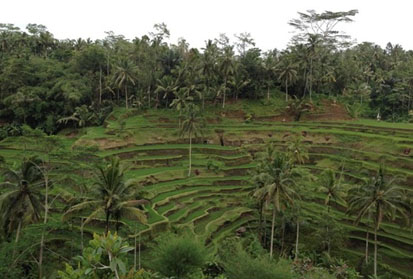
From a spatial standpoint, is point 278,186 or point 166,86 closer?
point 278,186

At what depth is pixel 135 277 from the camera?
1038cm

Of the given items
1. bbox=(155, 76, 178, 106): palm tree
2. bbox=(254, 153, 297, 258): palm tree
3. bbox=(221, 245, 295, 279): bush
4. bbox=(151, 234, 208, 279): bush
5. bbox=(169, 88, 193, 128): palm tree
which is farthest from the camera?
bbox=(155, 76, 178, 106): palm tree

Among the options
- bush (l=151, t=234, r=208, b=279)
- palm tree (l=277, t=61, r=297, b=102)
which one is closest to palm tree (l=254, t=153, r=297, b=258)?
bush (l=151, t=234, r=208, b=279)

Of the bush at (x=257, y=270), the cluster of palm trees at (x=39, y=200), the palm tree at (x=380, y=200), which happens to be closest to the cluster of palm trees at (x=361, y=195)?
the palm tree at (x=380, y=200)

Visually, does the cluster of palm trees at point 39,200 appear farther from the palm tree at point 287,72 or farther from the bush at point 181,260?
the palm tree at point 287,72

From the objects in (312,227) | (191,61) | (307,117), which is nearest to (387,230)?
(312,227)

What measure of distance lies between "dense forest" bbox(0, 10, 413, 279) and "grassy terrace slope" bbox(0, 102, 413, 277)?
0.67 feet

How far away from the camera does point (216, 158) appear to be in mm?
43281

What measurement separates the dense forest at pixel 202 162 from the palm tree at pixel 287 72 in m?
0.23

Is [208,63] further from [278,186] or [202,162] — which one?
[278,186]

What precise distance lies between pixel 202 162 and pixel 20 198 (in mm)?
23924

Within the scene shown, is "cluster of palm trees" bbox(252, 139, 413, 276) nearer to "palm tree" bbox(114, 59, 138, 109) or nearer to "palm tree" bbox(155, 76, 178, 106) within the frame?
"palm tree" bbox(155, 76, 178, 106)

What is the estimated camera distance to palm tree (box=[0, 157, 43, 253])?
63.7ft

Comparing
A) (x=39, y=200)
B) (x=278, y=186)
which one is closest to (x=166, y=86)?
(x=278, y=186)
